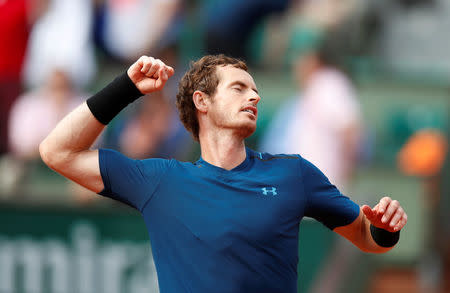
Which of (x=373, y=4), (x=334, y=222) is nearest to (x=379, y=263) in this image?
(x=334, y=222)

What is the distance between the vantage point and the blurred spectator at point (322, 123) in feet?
23.1

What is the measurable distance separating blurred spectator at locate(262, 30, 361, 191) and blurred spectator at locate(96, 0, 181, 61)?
181 centimetres

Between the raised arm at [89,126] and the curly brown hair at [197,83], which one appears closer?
the raised arm at [89,126]

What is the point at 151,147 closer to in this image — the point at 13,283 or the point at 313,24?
the point at 13,283

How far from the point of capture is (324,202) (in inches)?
120

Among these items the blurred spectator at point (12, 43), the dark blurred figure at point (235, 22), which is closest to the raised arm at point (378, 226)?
the dark blurred figure at point (235, 22)

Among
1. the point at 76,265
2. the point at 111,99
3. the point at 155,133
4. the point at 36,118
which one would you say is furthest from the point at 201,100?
the point at 36,118

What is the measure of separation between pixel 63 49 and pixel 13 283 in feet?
9.67

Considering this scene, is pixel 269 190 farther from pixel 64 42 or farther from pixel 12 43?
pixel 12 43

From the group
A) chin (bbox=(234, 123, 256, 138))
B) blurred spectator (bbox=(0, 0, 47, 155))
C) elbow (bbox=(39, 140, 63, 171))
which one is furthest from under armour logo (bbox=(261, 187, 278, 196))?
blurred spectator (bbox=(0, 0, 47, 155))

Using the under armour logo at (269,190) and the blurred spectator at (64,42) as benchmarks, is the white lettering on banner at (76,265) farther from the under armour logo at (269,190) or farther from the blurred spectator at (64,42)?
the under armour logo at (269,190)

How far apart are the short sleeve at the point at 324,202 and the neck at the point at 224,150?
28 cm

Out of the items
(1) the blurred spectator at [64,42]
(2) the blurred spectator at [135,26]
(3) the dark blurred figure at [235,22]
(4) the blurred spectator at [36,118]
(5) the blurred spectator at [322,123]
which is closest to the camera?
(5) the blurred spectator at [322,123]

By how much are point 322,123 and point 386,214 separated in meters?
4.31
